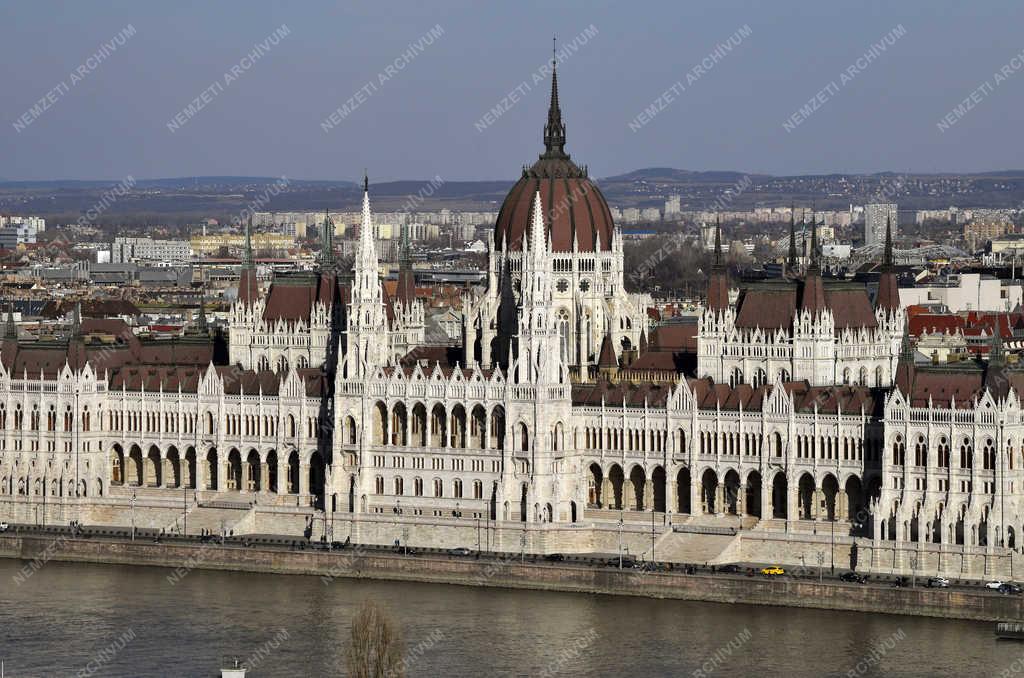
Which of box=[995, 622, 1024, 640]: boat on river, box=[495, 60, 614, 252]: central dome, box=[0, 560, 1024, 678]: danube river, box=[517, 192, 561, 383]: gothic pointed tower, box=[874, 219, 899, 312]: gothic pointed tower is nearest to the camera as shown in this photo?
box=[0, 560, 1024, 678]: danube river

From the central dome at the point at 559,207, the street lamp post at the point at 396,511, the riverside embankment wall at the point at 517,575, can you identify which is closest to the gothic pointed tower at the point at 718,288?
the central dome at the point at 559,207

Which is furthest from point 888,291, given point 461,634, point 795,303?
point 461,634

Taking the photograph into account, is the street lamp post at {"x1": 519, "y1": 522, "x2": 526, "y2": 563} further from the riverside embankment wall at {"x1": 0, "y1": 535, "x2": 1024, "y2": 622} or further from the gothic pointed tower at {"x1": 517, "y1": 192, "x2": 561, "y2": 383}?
the gothic pointed tower at {"x1": 517, "y1": 192, "x2": 561, "y2": 383}

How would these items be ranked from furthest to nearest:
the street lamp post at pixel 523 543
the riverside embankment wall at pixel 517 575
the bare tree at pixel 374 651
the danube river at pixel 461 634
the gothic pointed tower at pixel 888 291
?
the gothic pointed tower at pixel 888 291
the street lamp post at pixel 523 543
the riverside embankment wall at pixel 517 575
the danube river at pixel 461 634
the bare tree at pixel 374 651

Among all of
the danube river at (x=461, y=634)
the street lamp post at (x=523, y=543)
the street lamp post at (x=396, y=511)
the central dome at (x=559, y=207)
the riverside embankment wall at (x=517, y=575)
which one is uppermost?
the central dome at (x=559, y=207)

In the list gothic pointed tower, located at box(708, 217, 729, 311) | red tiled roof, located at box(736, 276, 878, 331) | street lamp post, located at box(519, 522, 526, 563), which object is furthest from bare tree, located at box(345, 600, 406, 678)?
gothic pointed tower, located at box(708, 217, 729, 311)

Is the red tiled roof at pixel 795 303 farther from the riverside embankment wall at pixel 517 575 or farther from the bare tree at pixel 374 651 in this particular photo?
the bare tree at pixel 374 651

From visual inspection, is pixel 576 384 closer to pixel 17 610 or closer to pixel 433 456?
pixel 433 456
